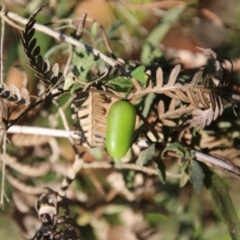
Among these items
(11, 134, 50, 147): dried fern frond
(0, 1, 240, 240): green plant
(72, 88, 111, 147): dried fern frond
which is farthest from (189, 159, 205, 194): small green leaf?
(11, 134, 50, 147): dried fern frond

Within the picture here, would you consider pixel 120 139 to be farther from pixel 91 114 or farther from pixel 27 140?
pixel 27 140

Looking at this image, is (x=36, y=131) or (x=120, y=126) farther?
(x=36, y=131)

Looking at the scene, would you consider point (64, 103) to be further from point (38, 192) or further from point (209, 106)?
point (209, 106)

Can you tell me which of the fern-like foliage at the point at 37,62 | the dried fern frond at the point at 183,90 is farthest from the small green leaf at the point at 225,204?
the fern-like foliage at the point at 37,62

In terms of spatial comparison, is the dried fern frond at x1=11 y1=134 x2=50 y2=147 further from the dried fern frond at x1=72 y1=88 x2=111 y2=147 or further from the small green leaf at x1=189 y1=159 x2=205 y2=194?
the small green leaf at x1=189 y1=159 x2=205 y2=194

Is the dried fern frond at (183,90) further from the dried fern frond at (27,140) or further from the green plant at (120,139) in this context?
the dried fern frond at (27,140)

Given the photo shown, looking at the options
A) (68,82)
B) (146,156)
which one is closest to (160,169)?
(146,156)
